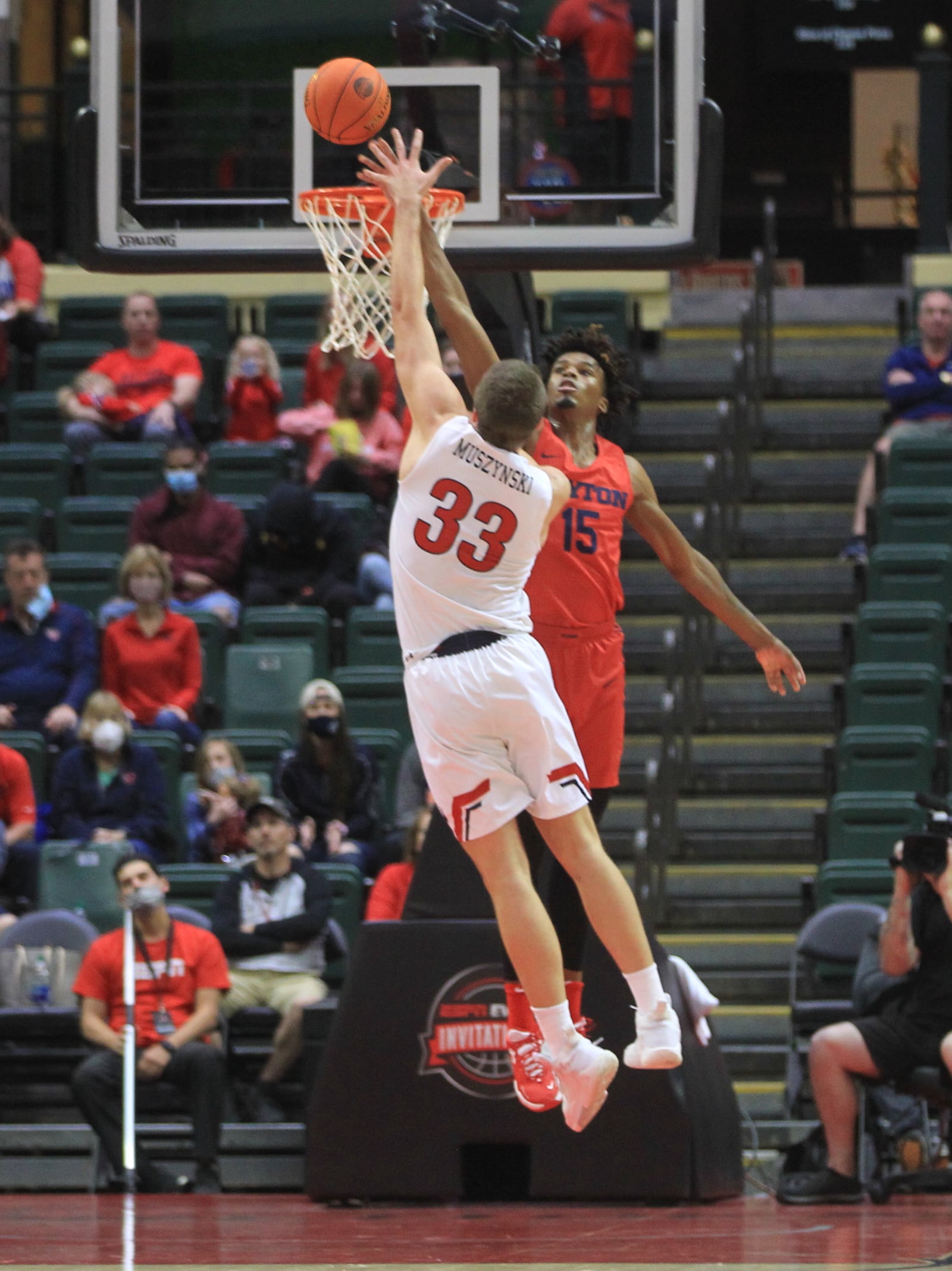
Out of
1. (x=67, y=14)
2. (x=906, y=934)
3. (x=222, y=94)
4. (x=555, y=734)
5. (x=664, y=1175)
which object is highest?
(x=67, y=14)

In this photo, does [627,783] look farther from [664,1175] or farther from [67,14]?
[67,14]

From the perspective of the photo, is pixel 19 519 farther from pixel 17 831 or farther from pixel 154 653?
pixel 17 831

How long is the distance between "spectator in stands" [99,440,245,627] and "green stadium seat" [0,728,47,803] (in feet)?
4.38

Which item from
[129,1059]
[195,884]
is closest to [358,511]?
[195,884]

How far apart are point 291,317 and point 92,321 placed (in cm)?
132

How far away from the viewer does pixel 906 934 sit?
900 cm

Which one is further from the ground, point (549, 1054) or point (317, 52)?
point (317, 52)

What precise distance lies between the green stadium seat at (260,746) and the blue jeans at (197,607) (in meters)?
0.87

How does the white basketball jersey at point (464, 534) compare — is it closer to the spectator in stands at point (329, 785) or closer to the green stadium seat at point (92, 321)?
the spectator in stands at point (329, 785)

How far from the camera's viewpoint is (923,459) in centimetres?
1293

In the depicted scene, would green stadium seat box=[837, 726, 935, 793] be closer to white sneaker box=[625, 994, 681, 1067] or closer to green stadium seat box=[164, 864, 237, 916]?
green stadium seat box=[164, 864, 237, 916]

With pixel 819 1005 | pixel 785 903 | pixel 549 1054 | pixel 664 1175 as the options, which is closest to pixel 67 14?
pixel 785 903

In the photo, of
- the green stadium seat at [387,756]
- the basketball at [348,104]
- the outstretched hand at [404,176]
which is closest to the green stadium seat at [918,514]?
the green stadium seat at [387,756]

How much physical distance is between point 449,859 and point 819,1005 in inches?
98.0
